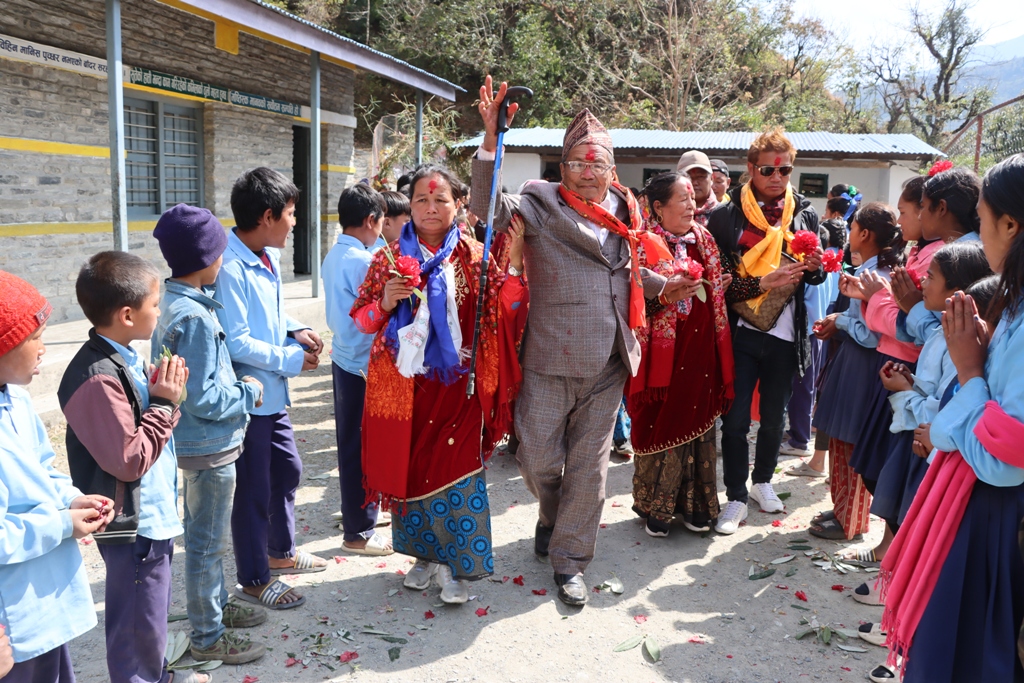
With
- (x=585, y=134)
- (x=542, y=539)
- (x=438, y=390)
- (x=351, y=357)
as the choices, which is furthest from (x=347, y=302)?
(x=542, y=539)

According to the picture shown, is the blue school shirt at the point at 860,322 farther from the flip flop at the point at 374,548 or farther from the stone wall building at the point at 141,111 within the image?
the stone wall building at the point at 141,111

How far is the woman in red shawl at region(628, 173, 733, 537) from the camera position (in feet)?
14.1

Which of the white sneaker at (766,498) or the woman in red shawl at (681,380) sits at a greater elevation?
the woman in red shawl at (681,380)

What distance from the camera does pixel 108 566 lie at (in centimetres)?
255

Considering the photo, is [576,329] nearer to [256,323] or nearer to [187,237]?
[256,323]

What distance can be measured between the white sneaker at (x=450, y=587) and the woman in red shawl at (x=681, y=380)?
1299 millimetres

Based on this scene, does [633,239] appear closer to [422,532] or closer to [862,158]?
[422,532]

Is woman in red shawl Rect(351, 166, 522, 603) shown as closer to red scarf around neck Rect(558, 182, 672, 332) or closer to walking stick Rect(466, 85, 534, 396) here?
walking stick Rect(466, 85, 534, 396)

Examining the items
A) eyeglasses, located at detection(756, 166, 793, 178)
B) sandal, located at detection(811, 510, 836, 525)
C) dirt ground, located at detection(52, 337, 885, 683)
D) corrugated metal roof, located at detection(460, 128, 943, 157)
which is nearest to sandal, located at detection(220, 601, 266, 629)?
dirt ground, located at detection(52, 337, 885, 683)

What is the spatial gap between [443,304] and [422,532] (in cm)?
109

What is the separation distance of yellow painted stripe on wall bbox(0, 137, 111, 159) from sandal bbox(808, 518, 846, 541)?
8.63 meters

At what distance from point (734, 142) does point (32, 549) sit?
16640 mm

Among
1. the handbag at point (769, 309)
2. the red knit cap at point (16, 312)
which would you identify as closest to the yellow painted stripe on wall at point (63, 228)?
the handbag at point (769, 309)

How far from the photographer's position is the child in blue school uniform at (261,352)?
3.28m
